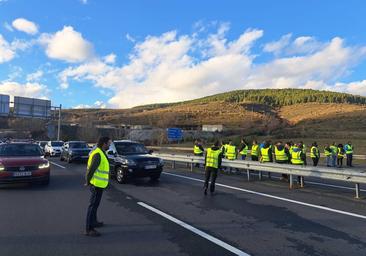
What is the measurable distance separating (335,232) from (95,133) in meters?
78.2

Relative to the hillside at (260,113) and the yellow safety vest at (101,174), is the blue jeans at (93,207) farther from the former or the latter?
the hillside at (260,113)

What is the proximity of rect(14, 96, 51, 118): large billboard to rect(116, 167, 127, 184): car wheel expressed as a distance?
3840 cm

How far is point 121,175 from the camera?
49.0 ft

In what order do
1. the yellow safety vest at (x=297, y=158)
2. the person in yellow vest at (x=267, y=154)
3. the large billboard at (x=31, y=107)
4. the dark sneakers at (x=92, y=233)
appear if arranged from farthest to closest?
the large billboard at (x=31, y=107) < the person in yellow vest at (x=267, y=154) < the yellow safety vest at (x=297, y=158) < the dark sneakers at (x=92, y=233)

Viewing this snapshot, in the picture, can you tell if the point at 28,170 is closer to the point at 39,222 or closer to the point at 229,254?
the point at 39,222

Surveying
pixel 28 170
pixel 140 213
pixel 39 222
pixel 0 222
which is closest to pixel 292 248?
pixel 140 213

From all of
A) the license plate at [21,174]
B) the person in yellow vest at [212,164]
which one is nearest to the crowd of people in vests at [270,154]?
the person in yellow vest at [212,164]

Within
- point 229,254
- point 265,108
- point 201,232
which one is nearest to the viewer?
point 229,254

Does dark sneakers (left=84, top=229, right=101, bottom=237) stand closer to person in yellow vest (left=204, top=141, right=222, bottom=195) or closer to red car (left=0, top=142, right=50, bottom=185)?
person in yellow vest (left=204, top=141, right=222, bottom=195)

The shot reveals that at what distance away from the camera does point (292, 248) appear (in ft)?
20.6

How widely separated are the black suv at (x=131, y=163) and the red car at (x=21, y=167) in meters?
2.67

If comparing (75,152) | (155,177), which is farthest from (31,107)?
(155,177)

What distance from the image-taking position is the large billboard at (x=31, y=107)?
163ft

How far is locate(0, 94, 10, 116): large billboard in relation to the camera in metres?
47.4
